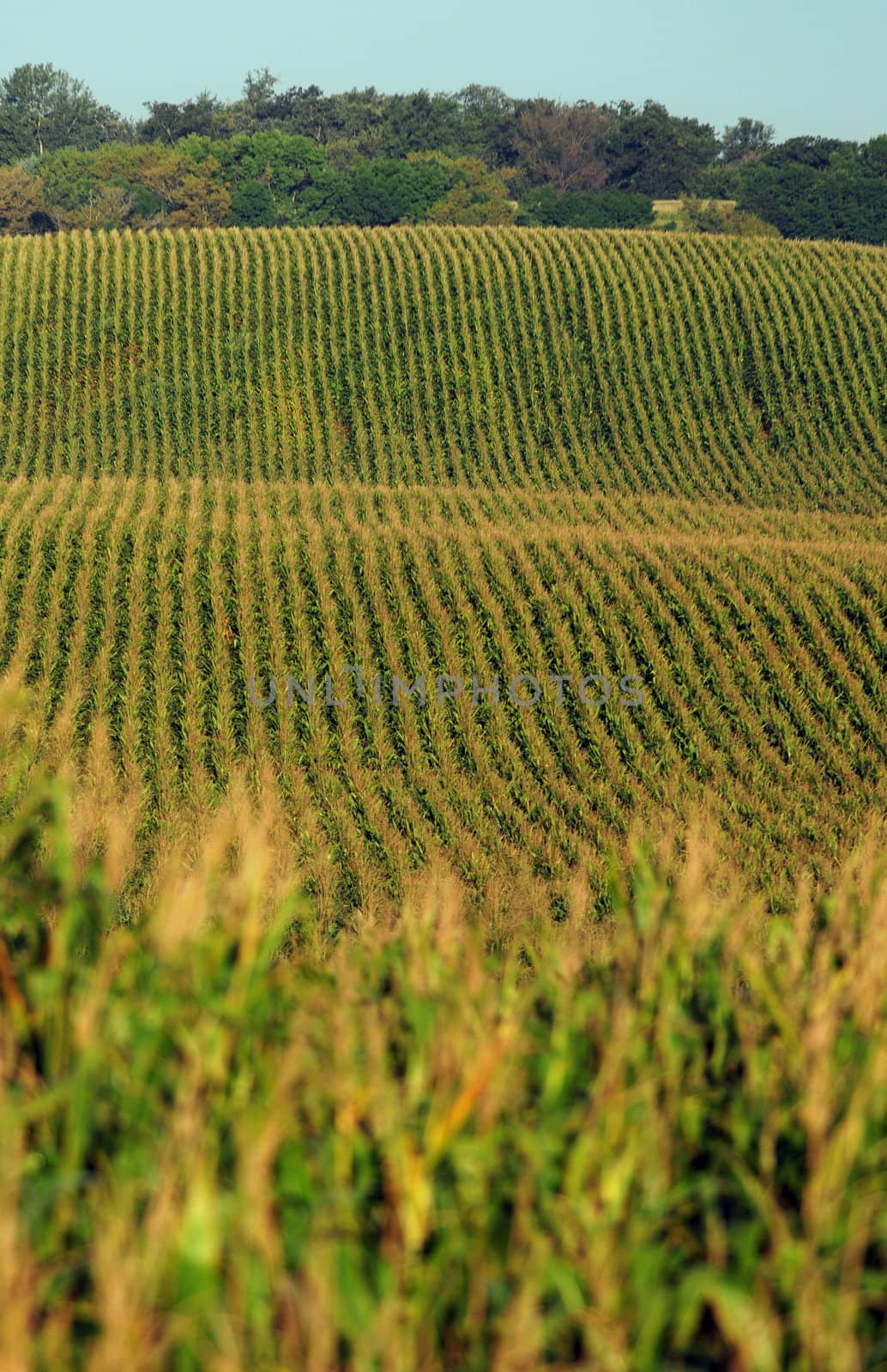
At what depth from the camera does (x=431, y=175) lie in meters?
69.9

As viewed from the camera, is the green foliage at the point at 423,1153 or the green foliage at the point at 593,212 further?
the green foliage at the point at 593,212

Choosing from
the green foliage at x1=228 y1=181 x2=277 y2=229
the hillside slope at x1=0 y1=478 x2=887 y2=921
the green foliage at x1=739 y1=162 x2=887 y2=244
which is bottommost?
the hillside slope at x1=0 y1=478 x2=887 y2=921

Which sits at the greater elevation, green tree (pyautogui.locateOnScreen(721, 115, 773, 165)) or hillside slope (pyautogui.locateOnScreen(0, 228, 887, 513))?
green tree (pyautogui.locateOnScreen(721, 115, 773, 165))

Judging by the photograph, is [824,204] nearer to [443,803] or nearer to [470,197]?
[470,197]

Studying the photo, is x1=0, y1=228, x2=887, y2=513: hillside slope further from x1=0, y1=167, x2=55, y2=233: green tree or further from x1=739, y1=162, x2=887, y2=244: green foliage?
x1=739, y1=162, x2=887, y2=244: green foliage

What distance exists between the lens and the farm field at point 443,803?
177cm

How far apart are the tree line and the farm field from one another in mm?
32913

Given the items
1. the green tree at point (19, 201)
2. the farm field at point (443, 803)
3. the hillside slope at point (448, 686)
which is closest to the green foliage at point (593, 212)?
the green tree at point (19, 201)

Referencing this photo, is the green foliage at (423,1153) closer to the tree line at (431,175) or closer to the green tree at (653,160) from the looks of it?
the tree line at (431,175)

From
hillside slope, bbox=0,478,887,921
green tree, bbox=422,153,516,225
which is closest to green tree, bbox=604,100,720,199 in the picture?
green tree, bbox=422,153,516,225

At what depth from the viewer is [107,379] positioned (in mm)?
26766

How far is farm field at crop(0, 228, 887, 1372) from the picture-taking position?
1.77m

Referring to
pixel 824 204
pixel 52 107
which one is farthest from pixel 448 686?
pixel 52 107

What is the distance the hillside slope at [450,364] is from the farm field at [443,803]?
13cm
